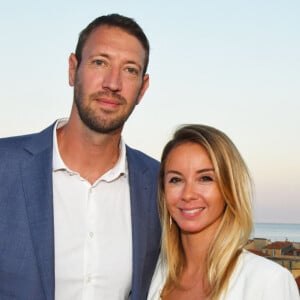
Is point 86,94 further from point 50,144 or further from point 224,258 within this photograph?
point 224,258

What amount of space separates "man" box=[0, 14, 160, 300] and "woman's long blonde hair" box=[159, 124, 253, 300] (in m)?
0.43

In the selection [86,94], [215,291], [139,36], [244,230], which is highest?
[139,36]

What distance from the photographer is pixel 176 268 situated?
3762mm

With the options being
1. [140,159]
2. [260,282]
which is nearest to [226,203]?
[260,282]

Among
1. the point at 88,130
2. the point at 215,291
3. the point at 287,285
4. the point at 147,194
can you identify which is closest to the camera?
the point at 287,285

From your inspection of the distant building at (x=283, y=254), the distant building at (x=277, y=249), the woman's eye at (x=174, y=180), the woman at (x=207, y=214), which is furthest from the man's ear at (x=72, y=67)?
the distant building at (x=277, y=249)

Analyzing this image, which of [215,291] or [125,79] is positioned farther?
[125,79]

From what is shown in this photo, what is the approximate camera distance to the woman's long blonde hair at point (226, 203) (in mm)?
3369

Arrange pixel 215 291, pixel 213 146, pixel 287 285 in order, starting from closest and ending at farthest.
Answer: pixel 287 285, pixel 215 291, pixel 213 146

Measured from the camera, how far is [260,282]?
305cm

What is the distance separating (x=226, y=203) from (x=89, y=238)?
→ 0.97m

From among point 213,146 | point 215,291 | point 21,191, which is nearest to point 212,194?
point 213,146

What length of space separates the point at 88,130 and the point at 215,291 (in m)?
1.39

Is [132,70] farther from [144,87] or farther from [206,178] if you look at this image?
[206,178]
